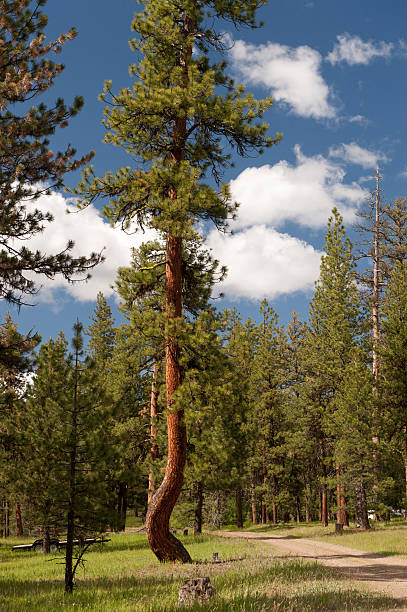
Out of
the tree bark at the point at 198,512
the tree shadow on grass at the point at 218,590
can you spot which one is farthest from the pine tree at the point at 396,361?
the tree shadow on grass at the point at 218,590

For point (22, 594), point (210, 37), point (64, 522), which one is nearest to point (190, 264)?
point (210, 37)

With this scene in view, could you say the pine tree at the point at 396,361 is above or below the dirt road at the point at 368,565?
above

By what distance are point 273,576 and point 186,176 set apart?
959cm

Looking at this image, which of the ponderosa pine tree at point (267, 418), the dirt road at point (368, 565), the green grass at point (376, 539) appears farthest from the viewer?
the ponderosa pine tree at point (267, 418)

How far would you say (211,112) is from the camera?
13.0m

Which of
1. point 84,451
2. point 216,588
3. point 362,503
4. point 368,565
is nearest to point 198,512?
point 362,503

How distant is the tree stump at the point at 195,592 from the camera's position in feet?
23.2

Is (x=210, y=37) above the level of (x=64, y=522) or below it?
above

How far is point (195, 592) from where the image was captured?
7219 millimetres

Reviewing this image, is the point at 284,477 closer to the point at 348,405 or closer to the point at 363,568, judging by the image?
the point at 348,405

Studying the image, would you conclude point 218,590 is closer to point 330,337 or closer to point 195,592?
point 195,592

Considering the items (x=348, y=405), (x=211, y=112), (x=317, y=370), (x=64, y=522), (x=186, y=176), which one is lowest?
(x=64, y=522)

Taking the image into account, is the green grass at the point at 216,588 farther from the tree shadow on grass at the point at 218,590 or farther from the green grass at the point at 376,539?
the green grass at the point at 376,539

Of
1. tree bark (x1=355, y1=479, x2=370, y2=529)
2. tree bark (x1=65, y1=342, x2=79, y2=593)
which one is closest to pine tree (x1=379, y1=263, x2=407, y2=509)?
tree bark (x1=355, y1=479, x2=370, y2=529)
